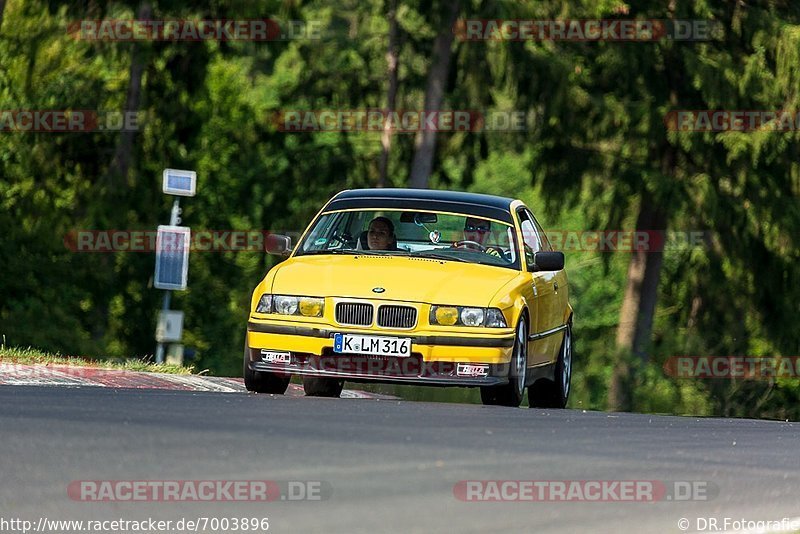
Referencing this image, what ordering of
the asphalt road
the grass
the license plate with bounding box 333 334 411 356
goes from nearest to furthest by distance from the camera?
the asphalt road → the license plate with bounding box 333 334 411 356 → the grass

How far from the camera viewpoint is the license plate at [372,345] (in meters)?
13.7

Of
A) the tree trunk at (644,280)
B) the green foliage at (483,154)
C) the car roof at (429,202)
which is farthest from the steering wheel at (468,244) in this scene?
the tree trunk at (644,280)

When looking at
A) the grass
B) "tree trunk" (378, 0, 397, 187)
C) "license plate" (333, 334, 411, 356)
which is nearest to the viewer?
"license plate" (333, 334, 411, 356)

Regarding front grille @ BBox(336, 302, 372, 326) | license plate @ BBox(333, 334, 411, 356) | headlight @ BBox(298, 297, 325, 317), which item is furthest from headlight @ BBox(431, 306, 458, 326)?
headlight @ BBox(298, 297, 325, 317)

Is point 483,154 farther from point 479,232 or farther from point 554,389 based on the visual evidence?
point 479,232

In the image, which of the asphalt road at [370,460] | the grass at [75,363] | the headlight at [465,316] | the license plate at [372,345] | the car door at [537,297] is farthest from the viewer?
the grass at [75,363]

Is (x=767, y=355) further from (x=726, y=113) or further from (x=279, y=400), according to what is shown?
(x=279, y=400)

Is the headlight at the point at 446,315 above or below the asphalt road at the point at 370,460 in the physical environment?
above

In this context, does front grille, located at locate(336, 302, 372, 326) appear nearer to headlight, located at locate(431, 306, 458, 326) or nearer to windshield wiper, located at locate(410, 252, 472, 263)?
headlight, located at locate(431, 306, 458, 326)

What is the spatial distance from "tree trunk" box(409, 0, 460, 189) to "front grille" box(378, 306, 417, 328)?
71.8 ft

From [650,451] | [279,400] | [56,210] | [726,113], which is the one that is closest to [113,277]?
[56,210]

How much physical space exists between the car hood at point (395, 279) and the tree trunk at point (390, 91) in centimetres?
2400

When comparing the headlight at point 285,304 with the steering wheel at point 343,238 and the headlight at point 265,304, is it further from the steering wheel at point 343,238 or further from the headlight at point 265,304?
the steering wheel at point 343,238

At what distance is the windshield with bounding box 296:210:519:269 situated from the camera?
15086mm
